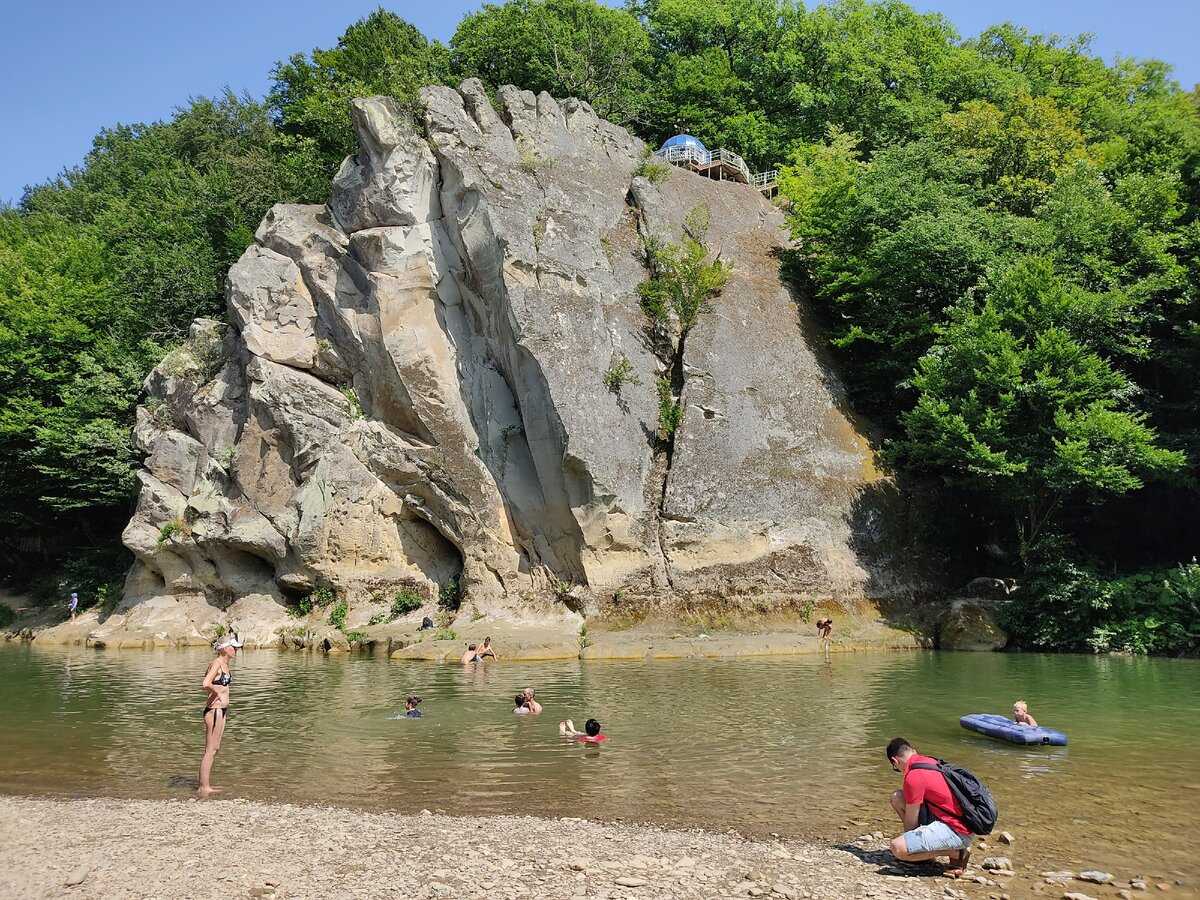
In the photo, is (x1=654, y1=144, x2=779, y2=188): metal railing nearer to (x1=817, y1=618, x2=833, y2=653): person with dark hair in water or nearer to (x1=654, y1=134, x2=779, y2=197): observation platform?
(x1=654, y1=134, x2=779, y2=197): observation platform

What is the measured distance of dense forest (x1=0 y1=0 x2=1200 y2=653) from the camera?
977 inches

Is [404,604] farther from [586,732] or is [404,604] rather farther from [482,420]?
[586,732]

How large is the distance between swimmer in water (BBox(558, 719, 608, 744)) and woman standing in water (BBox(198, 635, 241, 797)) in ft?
17.4

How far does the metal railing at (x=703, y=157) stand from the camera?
41312mm

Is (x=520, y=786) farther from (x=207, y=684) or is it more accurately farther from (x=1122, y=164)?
(x=1122, y=164)

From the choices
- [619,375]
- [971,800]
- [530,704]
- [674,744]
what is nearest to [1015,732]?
[674,744]

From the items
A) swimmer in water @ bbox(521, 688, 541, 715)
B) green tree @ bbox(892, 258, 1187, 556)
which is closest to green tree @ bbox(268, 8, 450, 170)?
green tree @ bbox(892, 258, 1187, 556)

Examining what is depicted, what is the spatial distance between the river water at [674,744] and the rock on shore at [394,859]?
898 mm

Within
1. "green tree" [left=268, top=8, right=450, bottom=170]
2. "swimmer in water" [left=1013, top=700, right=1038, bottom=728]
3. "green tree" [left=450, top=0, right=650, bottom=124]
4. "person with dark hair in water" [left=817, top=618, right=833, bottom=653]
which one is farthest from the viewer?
"green tree" [left=450, top=0, right=650, bottom=124]

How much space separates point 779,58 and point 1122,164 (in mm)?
18752

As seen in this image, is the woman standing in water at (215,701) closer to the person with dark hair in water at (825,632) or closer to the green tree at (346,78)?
the person with dark hair in water at (825,632)

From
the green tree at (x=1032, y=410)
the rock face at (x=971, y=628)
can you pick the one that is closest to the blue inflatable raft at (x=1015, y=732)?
the green tree at (x=1032, y=410)

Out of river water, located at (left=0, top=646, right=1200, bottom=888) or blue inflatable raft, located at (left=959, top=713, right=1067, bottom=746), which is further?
blue inflatable raft, located at (left=959, top=713, right=1067, bottom=746)

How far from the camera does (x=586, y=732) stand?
13289 millimetres
